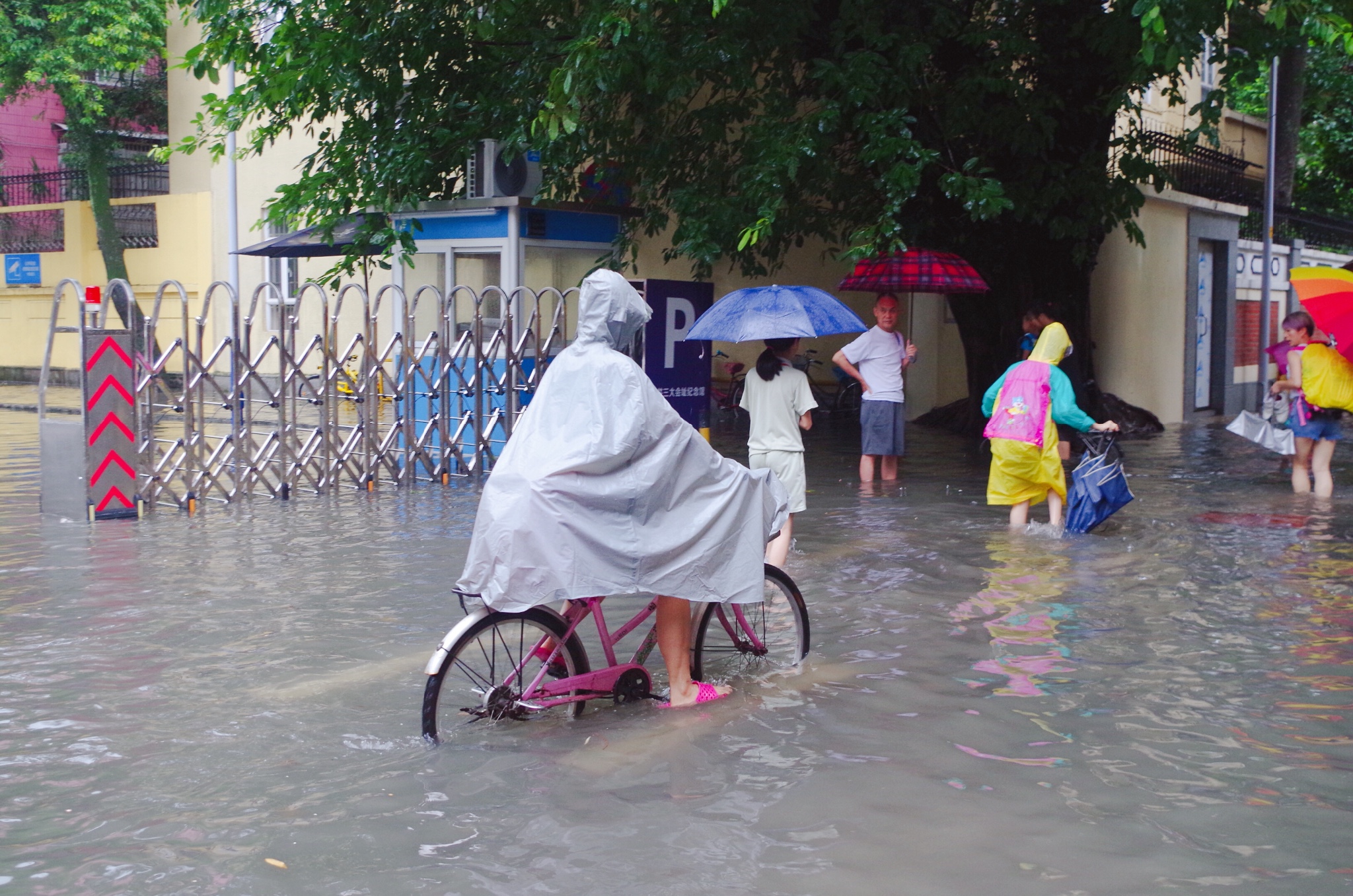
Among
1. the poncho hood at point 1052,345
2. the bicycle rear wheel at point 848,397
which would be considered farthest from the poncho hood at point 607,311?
the bicycle rear wheel at point 848,397

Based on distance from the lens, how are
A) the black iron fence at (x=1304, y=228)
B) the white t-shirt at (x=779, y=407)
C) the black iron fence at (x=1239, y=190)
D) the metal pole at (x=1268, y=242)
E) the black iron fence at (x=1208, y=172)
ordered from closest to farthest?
the white t-shirt at (x=779, y=407), the black iron fence at (x=1208, y=172), the black iron fence at (x=1239, y=190), the metal pole at (x=1268, y=242), the black iron fence at (x=1304, y=228)

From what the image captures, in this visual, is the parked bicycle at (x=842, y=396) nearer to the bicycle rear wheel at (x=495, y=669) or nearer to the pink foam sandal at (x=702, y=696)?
the pink foam sandal at (x=702, y=696)

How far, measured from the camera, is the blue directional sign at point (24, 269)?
2744 centimetres

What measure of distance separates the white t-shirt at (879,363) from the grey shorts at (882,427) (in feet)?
0.21

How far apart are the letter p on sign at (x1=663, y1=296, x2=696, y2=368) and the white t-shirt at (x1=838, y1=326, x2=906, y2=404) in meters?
1.62

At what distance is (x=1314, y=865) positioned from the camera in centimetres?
373

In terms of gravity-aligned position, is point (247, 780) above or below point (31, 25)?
below

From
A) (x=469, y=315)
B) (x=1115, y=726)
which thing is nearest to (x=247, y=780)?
(x=1115, y=726)

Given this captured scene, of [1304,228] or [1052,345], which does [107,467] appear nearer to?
[1052,345]

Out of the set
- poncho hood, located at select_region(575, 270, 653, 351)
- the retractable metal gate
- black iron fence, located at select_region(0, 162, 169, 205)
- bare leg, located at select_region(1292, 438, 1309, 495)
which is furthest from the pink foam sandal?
black iron fence, located at select_region(0, 162, 169, 205)

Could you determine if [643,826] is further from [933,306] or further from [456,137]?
[933,306]

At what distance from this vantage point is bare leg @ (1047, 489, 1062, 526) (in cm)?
927

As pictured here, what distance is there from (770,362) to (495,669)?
330 centimetres

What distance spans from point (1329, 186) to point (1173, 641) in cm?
2486
